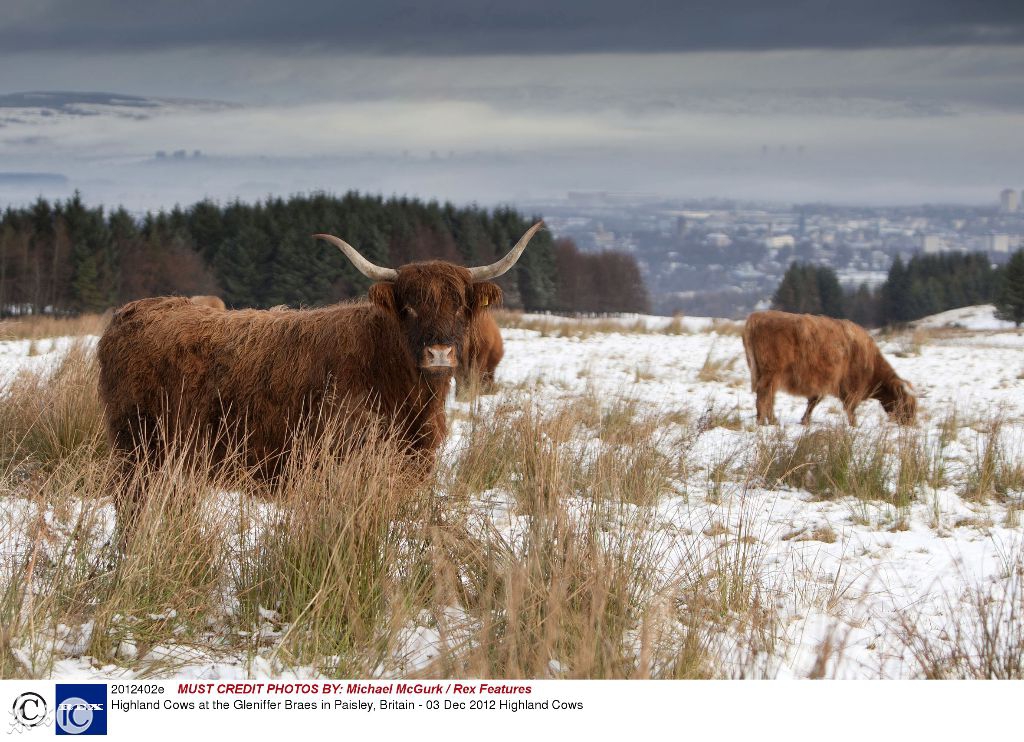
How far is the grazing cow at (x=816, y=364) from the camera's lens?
981 centimetres

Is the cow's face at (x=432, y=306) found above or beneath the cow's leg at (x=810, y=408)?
above

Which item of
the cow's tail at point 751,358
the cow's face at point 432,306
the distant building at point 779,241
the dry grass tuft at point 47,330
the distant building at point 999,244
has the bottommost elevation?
the dry grass tuft at point 47,330

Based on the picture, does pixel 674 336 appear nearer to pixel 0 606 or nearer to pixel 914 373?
pixel 914 373

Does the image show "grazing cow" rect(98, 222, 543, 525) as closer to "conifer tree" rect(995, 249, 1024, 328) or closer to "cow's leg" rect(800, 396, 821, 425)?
"cow's leg" rect(800, 396, 821, 425)

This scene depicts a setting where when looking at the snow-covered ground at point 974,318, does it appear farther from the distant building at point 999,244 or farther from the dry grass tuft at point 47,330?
the dry grass tuft at point 47,330

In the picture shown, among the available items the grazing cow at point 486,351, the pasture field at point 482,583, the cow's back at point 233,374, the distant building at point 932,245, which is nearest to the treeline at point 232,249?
the grazing cow at point 486,351

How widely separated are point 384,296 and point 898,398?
735cm

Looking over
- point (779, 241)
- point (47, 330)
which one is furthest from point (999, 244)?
point (47, 330)

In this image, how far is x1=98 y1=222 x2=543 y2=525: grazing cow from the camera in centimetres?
477

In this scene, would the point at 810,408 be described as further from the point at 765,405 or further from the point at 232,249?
the point at 232,249

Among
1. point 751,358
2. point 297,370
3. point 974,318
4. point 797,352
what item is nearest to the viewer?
point 297,370

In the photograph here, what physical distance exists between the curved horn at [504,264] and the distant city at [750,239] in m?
69.3

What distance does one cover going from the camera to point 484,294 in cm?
501

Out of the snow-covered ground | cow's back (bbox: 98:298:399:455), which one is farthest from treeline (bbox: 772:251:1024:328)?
cow's back (bbox: 98:298:399:455)
